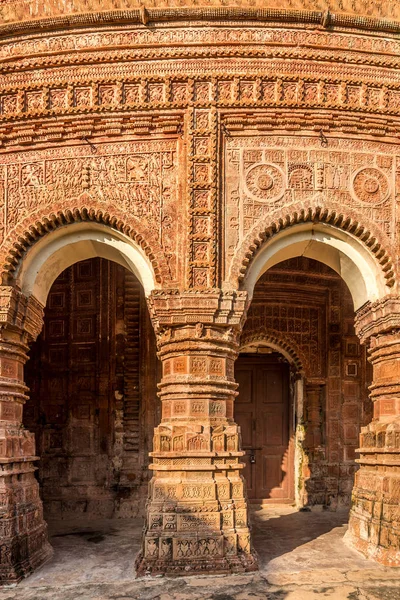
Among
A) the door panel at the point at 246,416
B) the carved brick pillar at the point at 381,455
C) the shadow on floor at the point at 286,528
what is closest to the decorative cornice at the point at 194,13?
the carved brick pillar at the point at 381,455

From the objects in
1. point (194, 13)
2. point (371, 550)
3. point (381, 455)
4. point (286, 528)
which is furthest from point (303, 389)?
point (194, 13)

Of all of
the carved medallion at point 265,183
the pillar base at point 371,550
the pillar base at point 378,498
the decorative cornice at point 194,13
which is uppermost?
the decorative cornice at point 194,13

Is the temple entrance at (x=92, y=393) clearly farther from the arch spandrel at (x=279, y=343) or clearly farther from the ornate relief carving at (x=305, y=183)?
the ornate relief carving at (x=305, y=183)

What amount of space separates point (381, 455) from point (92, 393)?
4695mm

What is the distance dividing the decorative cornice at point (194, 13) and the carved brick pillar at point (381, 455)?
121 inches

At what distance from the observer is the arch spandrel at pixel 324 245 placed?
6.38 meters

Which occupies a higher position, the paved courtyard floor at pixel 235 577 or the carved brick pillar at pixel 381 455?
the carved brick pillar at pixel 381 455

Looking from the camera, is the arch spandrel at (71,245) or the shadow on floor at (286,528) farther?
the shadow on floor at (286,528)

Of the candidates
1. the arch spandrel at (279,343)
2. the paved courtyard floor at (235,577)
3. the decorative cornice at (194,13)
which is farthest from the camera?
the arch spandrel at (279,343)

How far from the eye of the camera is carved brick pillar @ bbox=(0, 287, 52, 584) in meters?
5.71

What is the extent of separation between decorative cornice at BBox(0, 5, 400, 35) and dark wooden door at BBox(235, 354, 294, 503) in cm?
541

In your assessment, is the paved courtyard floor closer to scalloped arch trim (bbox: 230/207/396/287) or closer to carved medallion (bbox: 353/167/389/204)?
scalloped arch trim (bbox: 230/207/396/287)

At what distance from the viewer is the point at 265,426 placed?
399 inches

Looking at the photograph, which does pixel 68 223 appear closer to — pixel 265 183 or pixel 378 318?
pixel 265 183
